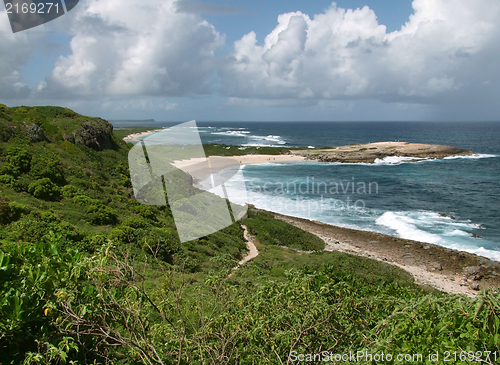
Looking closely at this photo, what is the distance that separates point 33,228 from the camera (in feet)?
34.8

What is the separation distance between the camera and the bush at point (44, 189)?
1444cm

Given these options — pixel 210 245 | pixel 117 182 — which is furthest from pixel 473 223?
pixel 117 182

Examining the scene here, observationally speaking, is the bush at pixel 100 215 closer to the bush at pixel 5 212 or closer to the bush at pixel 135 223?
the bush at pixel 135 223

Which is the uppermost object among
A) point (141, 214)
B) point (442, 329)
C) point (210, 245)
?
point (442, 329)

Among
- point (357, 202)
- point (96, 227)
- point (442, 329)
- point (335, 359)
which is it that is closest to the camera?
point (442, 329)

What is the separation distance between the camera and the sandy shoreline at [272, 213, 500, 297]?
61.7 ft

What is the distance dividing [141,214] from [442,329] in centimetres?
1605

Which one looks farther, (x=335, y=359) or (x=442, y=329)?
(x=335, y=359)

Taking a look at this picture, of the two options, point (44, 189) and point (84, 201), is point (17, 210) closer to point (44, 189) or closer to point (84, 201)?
point (44, 189)

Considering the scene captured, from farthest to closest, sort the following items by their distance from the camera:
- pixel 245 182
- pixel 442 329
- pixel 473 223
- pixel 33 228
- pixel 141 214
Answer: pixel 245 182
pixel 473 223
pixel 141 214
pixel 33 228
pixel 442 329

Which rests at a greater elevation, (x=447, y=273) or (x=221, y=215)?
(x=221, y=215)

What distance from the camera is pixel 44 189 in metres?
14.7

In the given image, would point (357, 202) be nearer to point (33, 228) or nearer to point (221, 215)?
point (221, 215)

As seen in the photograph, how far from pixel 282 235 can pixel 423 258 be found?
10280 mm
